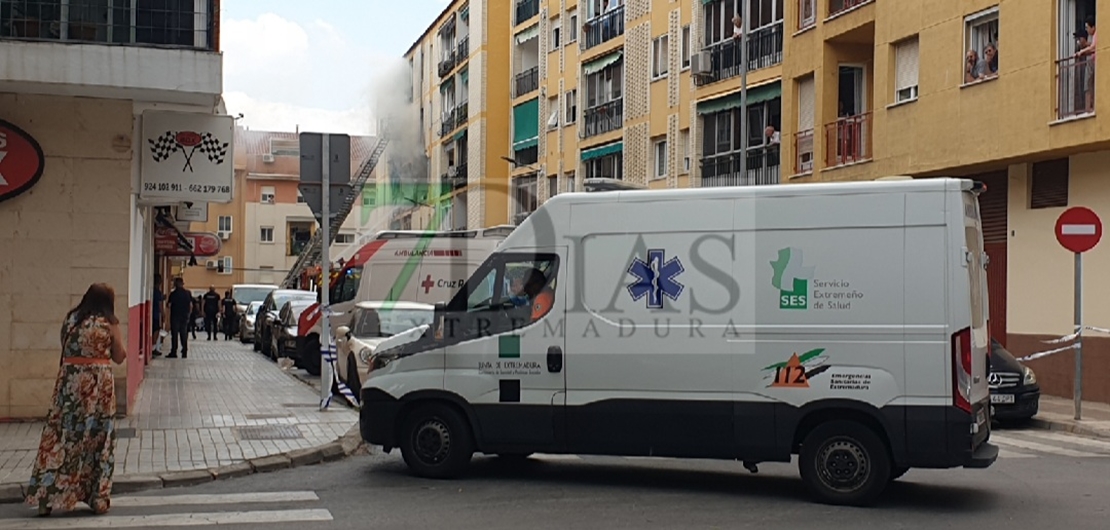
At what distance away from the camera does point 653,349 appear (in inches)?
417

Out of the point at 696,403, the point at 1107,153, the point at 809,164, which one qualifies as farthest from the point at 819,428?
the point at 809,164

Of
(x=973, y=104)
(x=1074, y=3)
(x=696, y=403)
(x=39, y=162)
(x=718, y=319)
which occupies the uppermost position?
(x=1074, y=3)

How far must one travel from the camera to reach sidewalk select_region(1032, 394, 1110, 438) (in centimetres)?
1645

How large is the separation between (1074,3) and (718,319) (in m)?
12.8

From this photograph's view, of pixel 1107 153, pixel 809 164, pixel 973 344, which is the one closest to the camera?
pixel 973 344

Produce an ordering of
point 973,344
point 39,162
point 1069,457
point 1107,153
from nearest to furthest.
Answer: point 973,344
point 1069,457
point 39,162
point 1107,153

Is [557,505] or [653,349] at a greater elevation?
[653,349]

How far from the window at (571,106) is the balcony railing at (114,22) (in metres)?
32.0

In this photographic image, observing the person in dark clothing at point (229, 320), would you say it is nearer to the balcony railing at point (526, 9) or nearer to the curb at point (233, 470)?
the balcony railing at point (526, 9)

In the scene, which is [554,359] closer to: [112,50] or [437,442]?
[437,442]

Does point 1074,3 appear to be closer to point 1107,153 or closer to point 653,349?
point 1107,153

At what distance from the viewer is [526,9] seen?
52562 mm

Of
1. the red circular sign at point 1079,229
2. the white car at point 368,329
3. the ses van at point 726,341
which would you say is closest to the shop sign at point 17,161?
the ses van at point 726,341

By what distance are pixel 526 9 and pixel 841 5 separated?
26.7 meters
